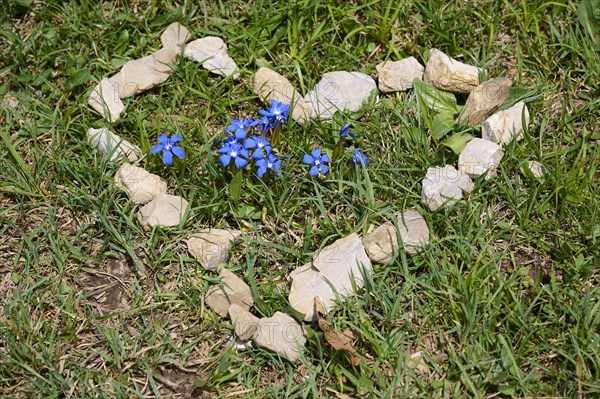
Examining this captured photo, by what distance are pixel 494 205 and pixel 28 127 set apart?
87.2 inches

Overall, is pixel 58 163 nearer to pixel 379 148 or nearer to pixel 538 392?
pixel 379 148

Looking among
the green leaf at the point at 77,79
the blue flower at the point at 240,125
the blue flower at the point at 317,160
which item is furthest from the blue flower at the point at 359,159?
the green leaf at the point at 77,79

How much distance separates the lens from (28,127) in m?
3.67

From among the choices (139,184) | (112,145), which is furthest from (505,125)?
(112,145)

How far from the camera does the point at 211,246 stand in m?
3.29

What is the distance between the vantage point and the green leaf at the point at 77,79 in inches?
148

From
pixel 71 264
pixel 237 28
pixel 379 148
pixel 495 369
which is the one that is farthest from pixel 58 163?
pixel 495 369

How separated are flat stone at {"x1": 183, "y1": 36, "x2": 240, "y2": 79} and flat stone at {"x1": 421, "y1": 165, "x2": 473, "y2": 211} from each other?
44.6 inches

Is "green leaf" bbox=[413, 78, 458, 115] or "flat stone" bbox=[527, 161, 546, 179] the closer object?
"flat stone" bbox=[527, 161, 546, 179]

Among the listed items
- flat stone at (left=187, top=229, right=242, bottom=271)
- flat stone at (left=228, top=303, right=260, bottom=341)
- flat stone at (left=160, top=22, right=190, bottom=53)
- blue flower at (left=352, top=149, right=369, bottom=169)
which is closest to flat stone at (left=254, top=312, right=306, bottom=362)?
flat stone at (left=228, top=303, right=260, bottom=341)

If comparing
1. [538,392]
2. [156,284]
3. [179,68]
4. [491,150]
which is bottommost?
[538,392]

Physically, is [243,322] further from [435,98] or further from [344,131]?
[435,98]

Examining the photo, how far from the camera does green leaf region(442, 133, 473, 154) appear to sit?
3484 mm

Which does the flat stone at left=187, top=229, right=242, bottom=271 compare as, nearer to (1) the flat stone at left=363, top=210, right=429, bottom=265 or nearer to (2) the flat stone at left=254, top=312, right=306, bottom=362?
(2) the flat stone at left=254, top=312, right=306, bottom=362
